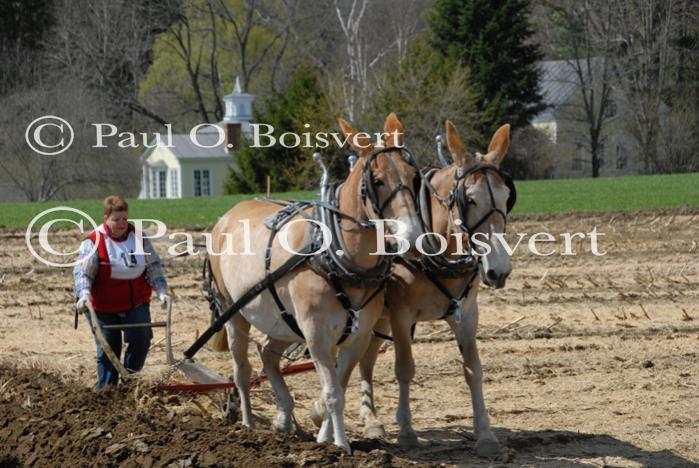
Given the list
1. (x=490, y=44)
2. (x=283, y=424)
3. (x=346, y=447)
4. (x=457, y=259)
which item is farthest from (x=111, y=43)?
(x=346, y=447)

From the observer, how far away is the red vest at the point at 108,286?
8.70 m

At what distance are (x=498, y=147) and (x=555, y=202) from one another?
715 inches

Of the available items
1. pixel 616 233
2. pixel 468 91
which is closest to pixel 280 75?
pixel 468 91

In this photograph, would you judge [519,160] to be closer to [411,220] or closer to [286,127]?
[286,127]

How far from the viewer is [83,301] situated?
8.41 metres

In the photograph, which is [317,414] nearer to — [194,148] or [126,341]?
[126,341]

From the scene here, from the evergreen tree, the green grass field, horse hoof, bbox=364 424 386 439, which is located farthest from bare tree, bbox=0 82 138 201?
horse hoof, bbox=364 424 386 439

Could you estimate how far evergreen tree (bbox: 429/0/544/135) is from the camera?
4844 cm

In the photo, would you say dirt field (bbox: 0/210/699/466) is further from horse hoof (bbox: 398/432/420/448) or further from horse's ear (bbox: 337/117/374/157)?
horse's ear (bbox: 337/117/374/157)

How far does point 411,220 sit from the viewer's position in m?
6.81

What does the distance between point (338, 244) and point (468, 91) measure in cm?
3709

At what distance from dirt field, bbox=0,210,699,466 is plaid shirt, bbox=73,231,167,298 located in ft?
2.24

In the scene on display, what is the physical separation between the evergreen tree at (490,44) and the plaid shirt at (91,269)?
1570 inches

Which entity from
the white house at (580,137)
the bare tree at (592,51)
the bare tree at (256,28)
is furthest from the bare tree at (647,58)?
the bare tree at (256,28)
